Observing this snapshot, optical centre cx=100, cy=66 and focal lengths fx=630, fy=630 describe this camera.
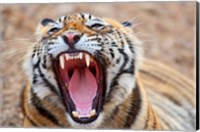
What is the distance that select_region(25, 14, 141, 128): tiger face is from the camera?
3221 mm

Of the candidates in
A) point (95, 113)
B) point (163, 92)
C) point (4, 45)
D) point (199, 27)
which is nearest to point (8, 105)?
point (4, 45)

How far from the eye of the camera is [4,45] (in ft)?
11.5

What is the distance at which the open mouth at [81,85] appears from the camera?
3275 mm

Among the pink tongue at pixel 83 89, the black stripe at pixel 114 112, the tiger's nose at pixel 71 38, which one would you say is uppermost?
the tiger's nose at pixel 71 38

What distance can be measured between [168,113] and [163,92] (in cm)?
12

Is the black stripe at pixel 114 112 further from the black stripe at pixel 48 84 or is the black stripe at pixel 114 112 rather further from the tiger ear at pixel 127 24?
the tiger ear at pixel 127 24

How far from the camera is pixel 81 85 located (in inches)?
131

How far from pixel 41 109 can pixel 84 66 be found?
319mm

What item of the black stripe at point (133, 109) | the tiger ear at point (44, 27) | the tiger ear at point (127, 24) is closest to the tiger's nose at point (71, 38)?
the tiger ear at point (44, 27)

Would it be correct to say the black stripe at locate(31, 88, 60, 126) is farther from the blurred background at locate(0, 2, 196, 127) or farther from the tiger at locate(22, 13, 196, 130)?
the blurred background at locate(0, 2, 196, 127)

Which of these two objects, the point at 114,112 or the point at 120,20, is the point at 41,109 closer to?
the point at 114,112

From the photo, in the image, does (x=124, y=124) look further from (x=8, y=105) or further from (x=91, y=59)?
(x=8, y=105)

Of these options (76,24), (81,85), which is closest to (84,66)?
(81,85)

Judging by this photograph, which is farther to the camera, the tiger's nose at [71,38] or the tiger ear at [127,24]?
the tiger ear at [127,24]
